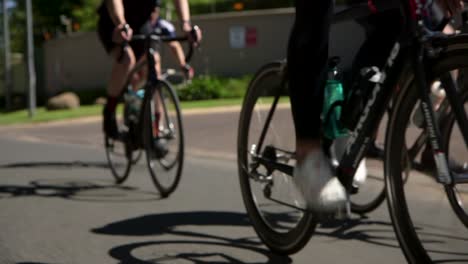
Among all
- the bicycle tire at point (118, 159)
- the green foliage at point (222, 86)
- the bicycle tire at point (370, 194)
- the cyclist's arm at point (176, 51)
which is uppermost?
the cyclist's arm at point (176, 51)

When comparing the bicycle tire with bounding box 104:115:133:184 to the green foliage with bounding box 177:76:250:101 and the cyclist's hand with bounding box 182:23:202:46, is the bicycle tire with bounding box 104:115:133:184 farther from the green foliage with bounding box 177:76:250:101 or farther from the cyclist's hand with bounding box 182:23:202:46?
the green foliage with bounding box 177:76:250:101

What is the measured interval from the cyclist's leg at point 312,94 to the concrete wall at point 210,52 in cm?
409

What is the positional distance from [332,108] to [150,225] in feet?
5.79

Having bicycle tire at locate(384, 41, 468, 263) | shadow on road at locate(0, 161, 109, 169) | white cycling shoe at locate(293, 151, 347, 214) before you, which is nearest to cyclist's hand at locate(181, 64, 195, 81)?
shadow on road at locate(0, 161, 109, 169)

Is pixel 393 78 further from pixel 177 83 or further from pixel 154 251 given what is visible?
pixel 177 83

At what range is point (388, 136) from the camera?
2.84 m

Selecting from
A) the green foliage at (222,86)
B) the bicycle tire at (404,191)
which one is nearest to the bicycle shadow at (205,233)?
the bicycle tire at (404,191)

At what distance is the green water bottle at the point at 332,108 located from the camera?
10.6 ft

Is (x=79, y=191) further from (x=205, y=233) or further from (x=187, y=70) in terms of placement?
(x=205, y=233)

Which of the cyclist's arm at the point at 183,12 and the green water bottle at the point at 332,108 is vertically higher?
the cyclist's arm at the point at 183,12

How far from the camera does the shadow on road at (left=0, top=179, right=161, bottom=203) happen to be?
5.82m

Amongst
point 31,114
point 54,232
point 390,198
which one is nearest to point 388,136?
point 390,198

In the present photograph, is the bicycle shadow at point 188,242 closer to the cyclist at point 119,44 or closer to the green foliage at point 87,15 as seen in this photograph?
the cyclist at point 119,44

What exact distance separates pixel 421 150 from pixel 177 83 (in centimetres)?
373
